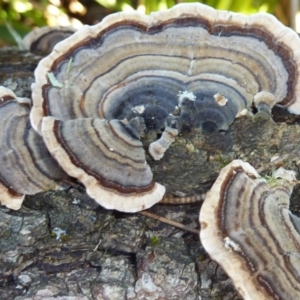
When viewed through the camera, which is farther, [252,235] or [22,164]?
[22,164]

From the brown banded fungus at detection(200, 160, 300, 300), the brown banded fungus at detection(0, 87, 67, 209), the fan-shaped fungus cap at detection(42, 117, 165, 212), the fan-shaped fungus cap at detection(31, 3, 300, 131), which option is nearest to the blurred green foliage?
the fan-shaped fungus cap at detection(31, 3, 300, 131)

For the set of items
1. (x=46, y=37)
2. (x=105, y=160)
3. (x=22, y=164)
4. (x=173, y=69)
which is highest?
(x=173, y=69)

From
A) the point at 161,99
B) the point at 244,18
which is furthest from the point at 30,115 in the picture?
the point at 244,18

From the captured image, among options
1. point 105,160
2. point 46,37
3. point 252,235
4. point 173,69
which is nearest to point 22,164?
point 105,160

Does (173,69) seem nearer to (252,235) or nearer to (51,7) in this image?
(252,235)

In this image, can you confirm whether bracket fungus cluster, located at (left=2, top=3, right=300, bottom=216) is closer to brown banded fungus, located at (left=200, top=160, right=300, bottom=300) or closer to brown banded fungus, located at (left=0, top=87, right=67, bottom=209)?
brown banded fungus, located at (left=0, top=87, right=67, bottom=209)
